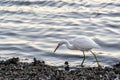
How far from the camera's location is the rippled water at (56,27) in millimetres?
17094

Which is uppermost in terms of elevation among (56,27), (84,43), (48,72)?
(56,27)

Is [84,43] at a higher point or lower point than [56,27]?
lower

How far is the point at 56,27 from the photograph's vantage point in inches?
825

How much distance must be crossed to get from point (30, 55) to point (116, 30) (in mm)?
4723

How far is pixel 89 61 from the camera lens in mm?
16281

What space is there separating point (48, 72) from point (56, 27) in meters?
7.75

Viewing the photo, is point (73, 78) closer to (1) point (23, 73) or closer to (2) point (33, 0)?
(1) point (23, 73)

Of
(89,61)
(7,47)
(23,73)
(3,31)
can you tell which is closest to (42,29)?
(3,31)

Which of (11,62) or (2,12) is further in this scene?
(2,12)

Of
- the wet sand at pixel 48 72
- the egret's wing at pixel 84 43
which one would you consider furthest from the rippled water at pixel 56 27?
the wet sand at pixel 48 72

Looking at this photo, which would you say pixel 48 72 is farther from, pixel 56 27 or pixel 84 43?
pixel 56 27

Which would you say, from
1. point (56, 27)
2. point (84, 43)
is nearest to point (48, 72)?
point (84, 43)

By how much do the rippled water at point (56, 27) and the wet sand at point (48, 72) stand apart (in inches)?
54.6

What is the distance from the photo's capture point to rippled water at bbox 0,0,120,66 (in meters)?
17.1
